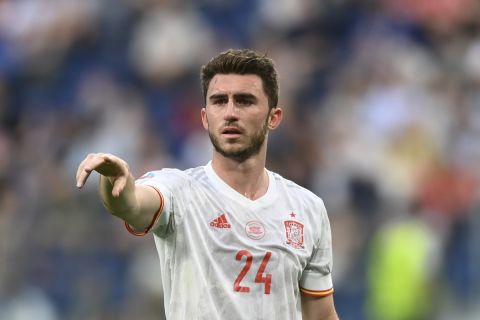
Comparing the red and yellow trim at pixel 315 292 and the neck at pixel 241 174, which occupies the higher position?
the neck at pixel 241 174

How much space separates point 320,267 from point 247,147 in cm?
73

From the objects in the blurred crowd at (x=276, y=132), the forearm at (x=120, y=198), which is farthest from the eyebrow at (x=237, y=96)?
the blurred crowd at (x=276, y=132)

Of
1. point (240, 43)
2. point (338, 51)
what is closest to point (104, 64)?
point (240, 43)

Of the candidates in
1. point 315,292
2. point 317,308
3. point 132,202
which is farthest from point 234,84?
point 317,308

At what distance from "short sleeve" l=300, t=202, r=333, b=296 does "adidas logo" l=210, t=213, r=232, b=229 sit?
0.55m

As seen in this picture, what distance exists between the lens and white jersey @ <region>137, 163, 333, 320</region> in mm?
4832

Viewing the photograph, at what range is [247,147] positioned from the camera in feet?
16.8

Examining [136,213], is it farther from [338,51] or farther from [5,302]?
[338,51]

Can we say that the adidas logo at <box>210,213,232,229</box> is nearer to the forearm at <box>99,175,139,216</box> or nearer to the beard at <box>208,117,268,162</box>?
the beard at <box>208,117,268,162</box>

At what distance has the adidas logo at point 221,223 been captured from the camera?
4.93m

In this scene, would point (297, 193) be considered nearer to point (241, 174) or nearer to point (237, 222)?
point (241, 174)

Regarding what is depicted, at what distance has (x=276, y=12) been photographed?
1207 centimetres

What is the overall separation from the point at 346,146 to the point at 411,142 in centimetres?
64

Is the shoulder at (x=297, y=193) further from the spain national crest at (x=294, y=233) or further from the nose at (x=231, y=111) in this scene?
the nose at (x=231, y=111)
